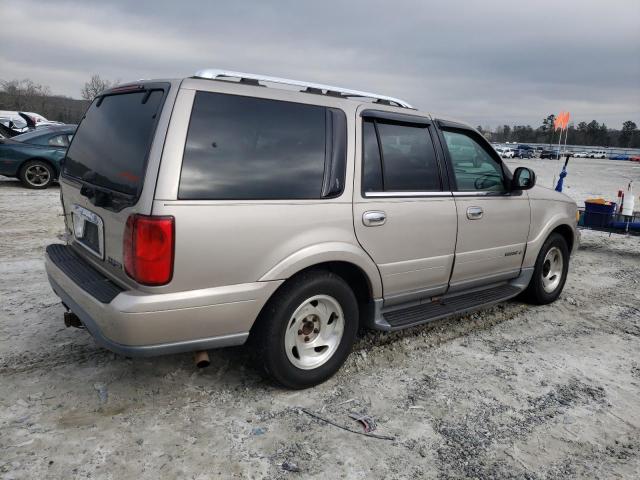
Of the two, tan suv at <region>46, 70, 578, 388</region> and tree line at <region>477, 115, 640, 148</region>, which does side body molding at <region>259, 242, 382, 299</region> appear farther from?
tree line at <region>477, 115, 640, 148</region>

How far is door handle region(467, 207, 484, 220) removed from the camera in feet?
13.2

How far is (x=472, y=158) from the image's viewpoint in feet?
14.2

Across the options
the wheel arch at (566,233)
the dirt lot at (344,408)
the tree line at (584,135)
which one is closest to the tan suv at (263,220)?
the dirt lot at (344,408)

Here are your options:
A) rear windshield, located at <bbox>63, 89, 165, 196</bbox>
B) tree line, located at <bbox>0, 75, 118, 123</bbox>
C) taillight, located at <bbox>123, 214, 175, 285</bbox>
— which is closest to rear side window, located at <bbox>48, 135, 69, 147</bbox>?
rear windshield, located at <bbox>63, 89, 165, 196</bbox>

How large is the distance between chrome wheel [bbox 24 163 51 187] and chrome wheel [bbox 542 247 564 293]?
35.7 ft

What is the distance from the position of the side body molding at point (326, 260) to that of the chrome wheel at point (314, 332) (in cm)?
27

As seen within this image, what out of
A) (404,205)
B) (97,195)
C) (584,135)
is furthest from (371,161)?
(584,135)

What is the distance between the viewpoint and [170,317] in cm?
261

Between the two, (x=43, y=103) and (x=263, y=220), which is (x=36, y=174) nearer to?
(x=263, y=220)

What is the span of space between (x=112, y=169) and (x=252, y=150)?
857 mm

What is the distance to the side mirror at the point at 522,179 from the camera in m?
4.45

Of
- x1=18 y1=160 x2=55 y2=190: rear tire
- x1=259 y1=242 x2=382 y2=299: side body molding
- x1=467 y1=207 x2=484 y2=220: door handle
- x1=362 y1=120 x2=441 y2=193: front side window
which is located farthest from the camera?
x1=18 y1=160 x2=55 y2=190: rear tire

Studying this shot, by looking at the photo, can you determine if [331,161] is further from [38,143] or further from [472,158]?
[38,143]

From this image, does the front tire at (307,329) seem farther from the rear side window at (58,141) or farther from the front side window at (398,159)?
the rear side window at (58,141)
